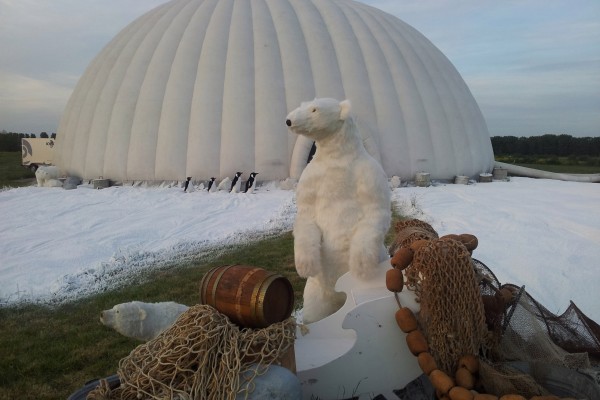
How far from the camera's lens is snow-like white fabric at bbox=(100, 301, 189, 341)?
2.73 m

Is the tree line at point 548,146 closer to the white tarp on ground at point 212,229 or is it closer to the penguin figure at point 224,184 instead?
the white tarp on ground at point 212,229

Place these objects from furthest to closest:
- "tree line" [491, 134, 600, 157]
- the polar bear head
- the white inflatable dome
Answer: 1. "tree line" [491, 134, 600, 157]
2. the white inflatable dome
3. the polar bear head

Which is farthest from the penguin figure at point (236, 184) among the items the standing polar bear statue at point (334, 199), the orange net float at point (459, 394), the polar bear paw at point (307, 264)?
the orange net float at point (459, 394)

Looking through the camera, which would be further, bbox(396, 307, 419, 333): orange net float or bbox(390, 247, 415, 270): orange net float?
bbox(390, 247, 415, 270): orange net float

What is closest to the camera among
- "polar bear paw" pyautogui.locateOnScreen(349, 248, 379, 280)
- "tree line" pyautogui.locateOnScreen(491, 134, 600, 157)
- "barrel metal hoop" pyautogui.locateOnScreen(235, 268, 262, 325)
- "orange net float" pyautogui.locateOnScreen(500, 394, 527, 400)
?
"orange net float" pyautogui.locateOnScreen(500, 394, 527, 400)

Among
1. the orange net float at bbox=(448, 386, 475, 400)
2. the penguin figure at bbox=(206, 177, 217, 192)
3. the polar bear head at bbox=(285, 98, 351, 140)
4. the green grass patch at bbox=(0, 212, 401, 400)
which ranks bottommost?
the green grass patch at bbox=(0, 212, 401, 400)


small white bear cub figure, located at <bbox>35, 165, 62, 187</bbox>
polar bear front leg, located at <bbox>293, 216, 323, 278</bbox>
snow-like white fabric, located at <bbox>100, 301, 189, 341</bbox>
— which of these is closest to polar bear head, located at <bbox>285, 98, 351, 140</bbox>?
polar bear front leg, located at <bbox>293, 216, 323, 278</bbox>

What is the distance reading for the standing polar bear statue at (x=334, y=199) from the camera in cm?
322

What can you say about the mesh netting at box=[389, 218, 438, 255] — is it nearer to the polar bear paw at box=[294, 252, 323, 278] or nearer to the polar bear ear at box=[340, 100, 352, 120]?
the polar bear paw at box=[294, 252, 323, 278]

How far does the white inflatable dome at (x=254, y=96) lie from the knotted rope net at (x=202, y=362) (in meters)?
10.3

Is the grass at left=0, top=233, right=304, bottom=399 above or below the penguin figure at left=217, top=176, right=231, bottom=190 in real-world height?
below

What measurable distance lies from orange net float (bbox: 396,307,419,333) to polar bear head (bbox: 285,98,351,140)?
1266 millimetres

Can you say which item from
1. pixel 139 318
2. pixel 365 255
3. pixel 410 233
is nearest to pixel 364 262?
pixel 365 255

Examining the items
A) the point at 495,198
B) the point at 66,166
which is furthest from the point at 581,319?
the point at 66,166
